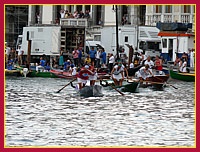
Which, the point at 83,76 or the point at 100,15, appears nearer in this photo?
the point at 83,76

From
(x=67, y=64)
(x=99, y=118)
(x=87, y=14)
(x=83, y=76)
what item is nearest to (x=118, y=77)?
(x=83, y=76)

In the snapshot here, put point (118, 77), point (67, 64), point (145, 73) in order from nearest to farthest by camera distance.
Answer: point (118, 77) < point (145, 73) < point (67, 64)

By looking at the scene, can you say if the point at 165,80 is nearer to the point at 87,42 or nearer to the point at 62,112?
the point at 62,112

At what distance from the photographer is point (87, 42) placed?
48406 millimetres

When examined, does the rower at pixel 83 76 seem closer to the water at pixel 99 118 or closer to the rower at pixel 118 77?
the water at pixel 99 118

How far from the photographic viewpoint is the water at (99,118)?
18281mm

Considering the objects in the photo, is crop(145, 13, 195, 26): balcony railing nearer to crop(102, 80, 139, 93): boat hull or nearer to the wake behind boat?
crop(102, 80, 139, 93): boat hull

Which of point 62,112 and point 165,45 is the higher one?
point 165,45

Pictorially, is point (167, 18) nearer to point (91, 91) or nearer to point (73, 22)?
point (73, 22)

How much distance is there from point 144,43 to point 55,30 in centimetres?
693

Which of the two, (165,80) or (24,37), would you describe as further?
(24,37)

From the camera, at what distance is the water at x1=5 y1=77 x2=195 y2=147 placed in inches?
720

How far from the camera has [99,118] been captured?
22922 millimetres

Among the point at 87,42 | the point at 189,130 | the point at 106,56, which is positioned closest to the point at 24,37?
the point at 87,42
